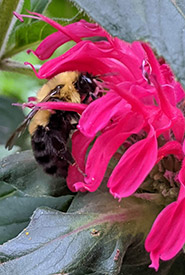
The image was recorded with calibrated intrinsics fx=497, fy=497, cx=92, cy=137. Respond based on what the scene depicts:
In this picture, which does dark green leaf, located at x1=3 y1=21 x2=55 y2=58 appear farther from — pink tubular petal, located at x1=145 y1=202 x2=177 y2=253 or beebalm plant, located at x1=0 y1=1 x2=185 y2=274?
pink tubular petal, located at x1=145 y1=202 x2=177 y2=253

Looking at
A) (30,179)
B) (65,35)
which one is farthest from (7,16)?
(30,179)

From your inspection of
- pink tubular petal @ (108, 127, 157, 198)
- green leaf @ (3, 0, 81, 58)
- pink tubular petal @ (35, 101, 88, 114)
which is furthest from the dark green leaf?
pink tubular petal @ (108, 127, 157, 198)

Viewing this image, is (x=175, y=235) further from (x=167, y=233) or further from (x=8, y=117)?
(x=8, y=117)

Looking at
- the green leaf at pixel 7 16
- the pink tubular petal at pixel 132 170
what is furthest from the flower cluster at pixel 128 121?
the green leaf at pixel 7 16

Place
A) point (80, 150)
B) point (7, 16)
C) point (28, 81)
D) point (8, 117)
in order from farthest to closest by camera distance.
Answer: point (28, 81) < point (8, 117) < point (7, 16) < point (80, 150)

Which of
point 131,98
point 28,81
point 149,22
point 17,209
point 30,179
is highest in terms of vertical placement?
point 149,22

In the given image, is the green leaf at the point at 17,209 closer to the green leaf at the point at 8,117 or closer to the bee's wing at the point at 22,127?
the bee's wing at the point at 22,127
